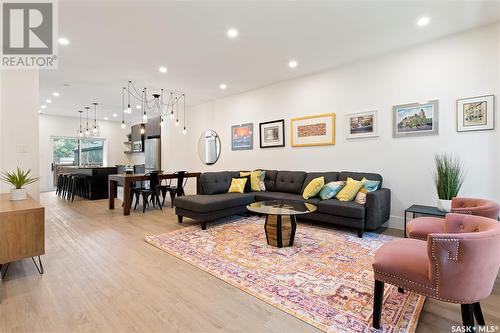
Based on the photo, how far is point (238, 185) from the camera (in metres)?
5.07

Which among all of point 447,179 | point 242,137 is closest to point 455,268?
point 447,179

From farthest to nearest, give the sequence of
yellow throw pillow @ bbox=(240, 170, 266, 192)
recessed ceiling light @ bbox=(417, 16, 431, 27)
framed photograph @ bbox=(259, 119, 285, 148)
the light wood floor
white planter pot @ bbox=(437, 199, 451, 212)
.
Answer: framed photograph @ bbox=(259, 119, 285, 148) → yellow throw pillow @ bbox=(240, 170, 266, 192) → white planter pot @ bbox=(437, 199, 451, 212) → recessed ceiling light @ bbox=(417, 16, 431, 27) → the light wood floor

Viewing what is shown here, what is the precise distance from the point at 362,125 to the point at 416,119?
82 centimetres

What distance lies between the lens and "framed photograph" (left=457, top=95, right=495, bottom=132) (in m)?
3.24

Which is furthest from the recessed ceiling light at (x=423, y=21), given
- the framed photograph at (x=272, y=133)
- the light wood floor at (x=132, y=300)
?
the light wood floor at (x=132, y=300)

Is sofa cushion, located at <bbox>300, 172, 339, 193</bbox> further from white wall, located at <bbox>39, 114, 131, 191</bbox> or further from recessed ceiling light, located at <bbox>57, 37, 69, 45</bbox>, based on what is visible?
white wall, located at <bbox>39, 114, 131, 191</bbox>

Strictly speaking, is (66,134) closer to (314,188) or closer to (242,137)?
(242,137)

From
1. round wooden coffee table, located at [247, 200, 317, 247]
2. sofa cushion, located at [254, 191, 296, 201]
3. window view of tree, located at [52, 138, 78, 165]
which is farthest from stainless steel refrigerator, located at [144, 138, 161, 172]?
round wooden coffee table, located at [247, 200, 317, 247]

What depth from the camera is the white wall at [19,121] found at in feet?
10.7

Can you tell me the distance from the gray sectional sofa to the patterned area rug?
234 millimetres

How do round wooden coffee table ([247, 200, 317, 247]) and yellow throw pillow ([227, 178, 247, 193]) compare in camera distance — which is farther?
yellow throw pillow ([227, 178, 247, 193])

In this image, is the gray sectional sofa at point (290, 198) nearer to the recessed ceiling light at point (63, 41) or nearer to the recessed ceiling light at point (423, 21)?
the recessed ceiling light at point (423, 21)

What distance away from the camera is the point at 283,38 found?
3588mm

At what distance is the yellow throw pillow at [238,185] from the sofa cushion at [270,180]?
551mm
